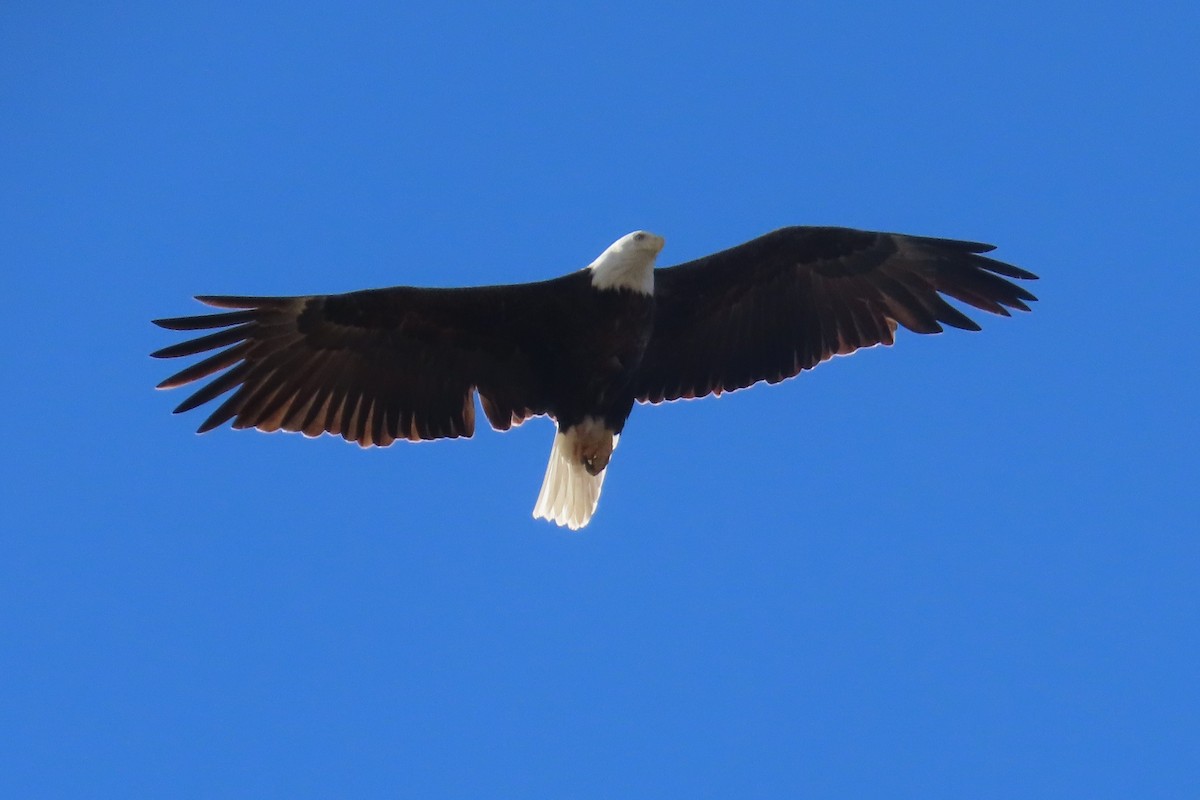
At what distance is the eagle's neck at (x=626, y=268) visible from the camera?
790cm

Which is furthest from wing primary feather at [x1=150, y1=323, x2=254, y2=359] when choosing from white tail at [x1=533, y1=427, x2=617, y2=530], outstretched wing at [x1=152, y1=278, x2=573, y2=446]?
white tail at [x1=533, y1=427, x2=617, y2=530]

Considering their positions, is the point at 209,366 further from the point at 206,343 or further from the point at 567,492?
the point at 567,492

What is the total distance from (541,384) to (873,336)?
6.52ft

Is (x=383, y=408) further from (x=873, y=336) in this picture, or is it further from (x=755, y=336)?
(x=873, y=336)

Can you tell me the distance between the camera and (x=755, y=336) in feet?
28.6

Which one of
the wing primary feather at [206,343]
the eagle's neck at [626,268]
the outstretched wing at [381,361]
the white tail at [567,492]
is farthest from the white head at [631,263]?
the wing primary feather at [206,343]

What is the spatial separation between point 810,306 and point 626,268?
4.48 ft

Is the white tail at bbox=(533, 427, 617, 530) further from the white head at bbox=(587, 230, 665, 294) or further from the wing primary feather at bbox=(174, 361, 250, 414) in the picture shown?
the wing primary feather at bbox=(174, 361, 250, 414)

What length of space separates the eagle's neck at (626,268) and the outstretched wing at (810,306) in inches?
25.8

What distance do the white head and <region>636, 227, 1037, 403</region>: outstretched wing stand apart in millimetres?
665

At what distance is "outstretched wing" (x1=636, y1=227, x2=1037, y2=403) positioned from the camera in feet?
28.2

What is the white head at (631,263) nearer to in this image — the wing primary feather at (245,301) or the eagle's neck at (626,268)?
the eagle's neck at (626,268)

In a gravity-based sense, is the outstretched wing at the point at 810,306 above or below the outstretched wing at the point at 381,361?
above

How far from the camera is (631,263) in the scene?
7898 millimetres
